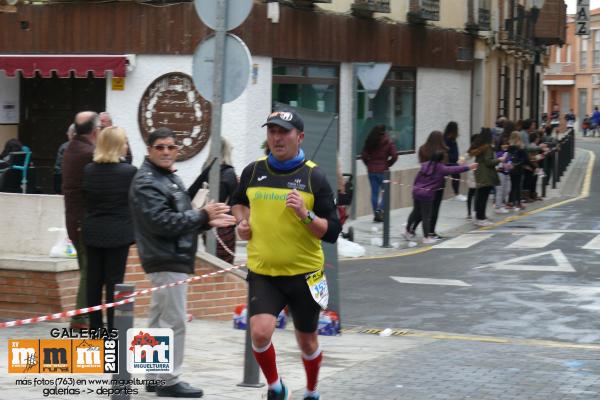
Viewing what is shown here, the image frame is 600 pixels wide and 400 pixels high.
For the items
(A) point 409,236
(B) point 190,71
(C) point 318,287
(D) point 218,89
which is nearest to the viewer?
(C) point 318,287

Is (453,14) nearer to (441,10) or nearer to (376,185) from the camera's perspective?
(441,10)

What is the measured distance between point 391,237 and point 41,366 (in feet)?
38.7

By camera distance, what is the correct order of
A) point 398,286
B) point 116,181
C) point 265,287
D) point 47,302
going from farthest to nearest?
point 398,286, point 47,302, point 116,181, point 265,287

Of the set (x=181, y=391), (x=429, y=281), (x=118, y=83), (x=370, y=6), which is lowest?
(x=429, y=281)

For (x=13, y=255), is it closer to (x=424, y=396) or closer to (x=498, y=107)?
(x=424, y=396)

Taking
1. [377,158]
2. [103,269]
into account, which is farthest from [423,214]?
[103,269]

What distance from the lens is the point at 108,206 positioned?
888 cm

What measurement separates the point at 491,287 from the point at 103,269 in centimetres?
582

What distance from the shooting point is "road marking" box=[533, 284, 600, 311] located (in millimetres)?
12336

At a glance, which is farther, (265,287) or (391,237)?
(391,237)

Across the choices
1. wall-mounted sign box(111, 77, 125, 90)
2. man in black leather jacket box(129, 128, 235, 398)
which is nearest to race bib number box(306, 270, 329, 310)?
man in black leather jacket box(129, 128, 235, 398)

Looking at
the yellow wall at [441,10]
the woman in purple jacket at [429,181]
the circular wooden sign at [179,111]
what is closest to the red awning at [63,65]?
the circular wooden sign at [179,111]

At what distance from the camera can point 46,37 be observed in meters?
19.7

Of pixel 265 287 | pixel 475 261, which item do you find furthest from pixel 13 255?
pixel 475 261
